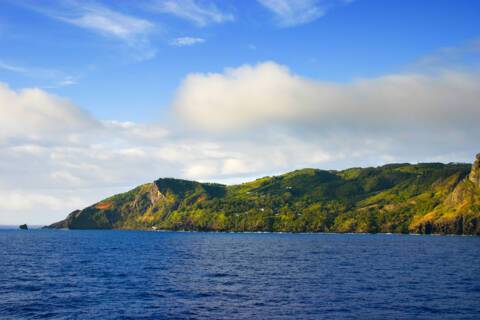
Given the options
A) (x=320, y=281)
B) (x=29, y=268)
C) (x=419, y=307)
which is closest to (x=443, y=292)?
(x=419, y=307)

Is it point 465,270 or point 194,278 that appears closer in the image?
point 194,278

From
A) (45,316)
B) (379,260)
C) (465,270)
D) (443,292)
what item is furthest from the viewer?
(379,260)

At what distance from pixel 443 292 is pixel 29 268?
96.7 m

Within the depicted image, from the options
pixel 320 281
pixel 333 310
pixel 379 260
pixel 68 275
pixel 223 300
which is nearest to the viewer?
pixel 333 310

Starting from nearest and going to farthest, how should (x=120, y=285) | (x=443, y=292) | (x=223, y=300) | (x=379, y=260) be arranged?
(x=223, y=300) < (x=443, y=292) < (x=120, y=285) < (x=379, y=260)

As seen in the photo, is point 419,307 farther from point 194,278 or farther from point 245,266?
point 245,266

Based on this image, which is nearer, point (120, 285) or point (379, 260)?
point (120, 285)

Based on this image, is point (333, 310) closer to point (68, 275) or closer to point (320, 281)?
point (320, 281)

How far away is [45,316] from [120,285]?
2696cm

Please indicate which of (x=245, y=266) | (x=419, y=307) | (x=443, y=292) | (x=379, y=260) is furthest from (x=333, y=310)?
(x=379, y=260)

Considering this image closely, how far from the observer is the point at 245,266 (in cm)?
12344

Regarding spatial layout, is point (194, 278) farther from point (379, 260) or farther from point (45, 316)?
point (379, 260)

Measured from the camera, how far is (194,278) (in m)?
98.4

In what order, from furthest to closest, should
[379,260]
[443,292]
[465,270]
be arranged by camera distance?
[379,260]
[465,270]
[443,292]
